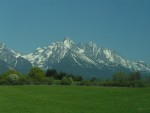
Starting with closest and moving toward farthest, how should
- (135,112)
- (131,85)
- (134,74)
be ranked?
(135,112)
(131,85)
(134,74)

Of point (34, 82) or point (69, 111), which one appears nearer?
point (69, 111)

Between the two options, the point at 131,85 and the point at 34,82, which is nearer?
the point at 131,85

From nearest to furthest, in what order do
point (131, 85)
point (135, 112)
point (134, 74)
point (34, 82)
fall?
point (135, 112) → point (131, 85) → point (34, 82) → point (134, 74)

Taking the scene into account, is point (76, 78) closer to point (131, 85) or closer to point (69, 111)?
point (131, 85)

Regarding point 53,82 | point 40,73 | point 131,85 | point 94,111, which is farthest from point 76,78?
point 94,111

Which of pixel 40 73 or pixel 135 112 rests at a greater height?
pixel 40 73

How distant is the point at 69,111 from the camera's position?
132ft

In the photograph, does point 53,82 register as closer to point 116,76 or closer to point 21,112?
point 116,76

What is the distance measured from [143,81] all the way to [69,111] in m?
103

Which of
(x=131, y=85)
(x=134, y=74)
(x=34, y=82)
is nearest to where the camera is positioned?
(x=131, y=85)

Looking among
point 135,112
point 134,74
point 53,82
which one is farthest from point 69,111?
point 134,74

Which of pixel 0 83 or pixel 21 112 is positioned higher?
pixel 0 83

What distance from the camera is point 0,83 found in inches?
5886

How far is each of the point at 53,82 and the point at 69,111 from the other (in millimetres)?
107874
